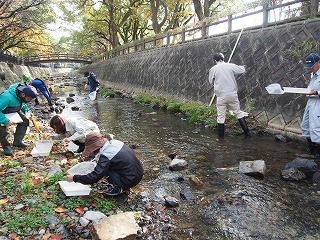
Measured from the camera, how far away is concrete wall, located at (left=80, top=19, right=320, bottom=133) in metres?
7.60

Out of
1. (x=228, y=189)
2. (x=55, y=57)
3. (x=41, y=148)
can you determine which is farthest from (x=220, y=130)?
(x=55, y=57)

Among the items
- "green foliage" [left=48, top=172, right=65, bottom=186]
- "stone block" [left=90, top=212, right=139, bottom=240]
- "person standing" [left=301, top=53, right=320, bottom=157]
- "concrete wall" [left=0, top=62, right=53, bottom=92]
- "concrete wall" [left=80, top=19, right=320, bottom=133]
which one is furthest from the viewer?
"concrete wall" [left=0, top=62, right=53, bottom=92]

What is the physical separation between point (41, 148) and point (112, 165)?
2.92 m

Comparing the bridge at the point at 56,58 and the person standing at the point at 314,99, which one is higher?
the bridge at the point at 56,58

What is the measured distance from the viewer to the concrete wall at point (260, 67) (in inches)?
299

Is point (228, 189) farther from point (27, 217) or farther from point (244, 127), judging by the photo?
point (244, 127)

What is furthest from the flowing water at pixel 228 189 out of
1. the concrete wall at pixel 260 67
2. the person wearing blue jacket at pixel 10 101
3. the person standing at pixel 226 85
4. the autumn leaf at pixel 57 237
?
the person wearing blue jacket at pixel 10 101

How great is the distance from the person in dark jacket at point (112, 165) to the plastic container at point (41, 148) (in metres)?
2.30

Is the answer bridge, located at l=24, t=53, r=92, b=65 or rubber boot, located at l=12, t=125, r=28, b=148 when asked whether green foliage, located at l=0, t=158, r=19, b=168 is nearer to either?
rubber boot, located at l=12, t=125, r=28, b=148

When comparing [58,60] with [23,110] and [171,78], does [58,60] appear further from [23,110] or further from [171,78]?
[23,110]

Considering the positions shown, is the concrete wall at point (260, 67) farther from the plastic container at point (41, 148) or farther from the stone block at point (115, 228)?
the plastic container at point (41, 148)

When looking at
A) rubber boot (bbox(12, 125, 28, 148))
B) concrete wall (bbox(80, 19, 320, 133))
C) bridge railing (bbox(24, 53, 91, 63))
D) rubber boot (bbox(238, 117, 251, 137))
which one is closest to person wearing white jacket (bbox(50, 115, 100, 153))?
rubber boot (bbox(12, 125, 28, 148))

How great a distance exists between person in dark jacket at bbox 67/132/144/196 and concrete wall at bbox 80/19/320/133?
17.2 feet

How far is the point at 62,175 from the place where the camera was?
4.55 meters
